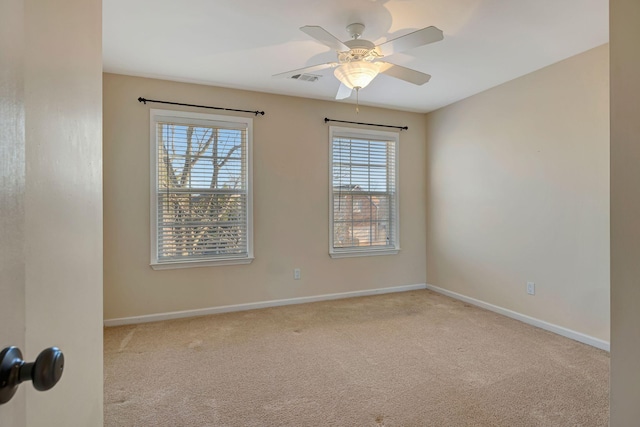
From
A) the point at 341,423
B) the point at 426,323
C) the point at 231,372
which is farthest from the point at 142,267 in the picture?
the point at 426,323

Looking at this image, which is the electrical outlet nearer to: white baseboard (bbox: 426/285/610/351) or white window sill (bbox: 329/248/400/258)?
white baseboard (bbox: 426/285/610/351)

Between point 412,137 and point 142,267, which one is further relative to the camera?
point 412,137

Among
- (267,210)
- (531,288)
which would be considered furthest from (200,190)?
(531,288)

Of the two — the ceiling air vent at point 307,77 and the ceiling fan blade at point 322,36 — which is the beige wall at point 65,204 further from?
the ceiling air vent at point 307,77

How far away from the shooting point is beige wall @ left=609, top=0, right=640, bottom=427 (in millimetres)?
1165

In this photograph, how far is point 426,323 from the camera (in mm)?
3396

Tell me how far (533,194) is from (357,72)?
230 cm

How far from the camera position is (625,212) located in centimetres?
120

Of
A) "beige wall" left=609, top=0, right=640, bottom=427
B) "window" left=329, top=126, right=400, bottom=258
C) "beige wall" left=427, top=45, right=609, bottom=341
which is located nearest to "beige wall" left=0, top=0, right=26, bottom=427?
"beige wall" left=609, top=0, right=640, bottom=427

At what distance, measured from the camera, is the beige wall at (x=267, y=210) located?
336cm

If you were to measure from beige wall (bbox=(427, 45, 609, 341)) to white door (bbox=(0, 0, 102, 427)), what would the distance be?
11.6ft

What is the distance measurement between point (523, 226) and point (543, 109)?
3.89 feet

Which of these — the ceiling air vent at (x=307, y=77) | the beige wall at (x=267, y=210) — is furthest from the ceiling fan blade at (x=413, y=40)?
the beige wall at (x=267, y=210)

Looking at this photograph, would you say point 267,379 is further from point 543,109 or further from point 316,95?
point 543,109
